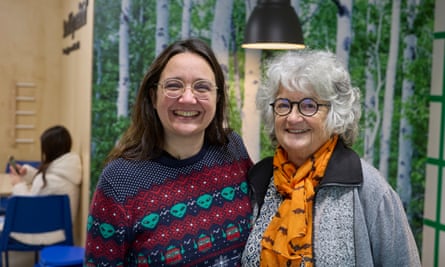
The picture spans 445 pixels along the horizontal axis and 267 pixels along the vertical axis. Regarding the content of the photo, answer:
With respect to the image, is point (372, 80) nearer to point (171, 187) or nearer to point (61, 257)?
point (61, 257)

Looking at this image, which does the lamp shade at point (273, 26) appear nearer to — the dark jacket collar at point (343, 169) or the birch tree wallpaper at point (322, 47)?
the birch tree wallpaper at point (322, 47)

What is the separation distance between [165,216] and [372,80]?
2.69m

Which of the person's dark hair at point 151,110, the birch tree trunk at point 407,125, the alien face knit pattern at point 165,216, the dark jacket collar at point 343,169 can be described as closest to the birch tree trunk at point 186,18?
the birch tree trunk at point 407,125

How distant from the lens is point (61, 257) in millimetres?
3172

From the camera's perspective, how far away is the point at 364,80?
3.78m

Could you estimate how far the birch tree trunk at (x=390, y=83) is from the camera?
3785mm

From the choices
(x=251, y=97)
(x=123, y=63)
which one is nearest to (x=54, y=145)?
(x=123, y=63)

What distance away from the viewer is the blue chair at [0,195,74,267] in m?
3.32

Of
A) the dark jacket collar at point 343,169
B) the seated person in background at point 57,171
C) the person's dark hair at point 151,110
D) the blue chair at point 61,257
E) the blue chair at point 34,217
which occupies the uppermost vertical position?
the person's dark hair at point 151,110

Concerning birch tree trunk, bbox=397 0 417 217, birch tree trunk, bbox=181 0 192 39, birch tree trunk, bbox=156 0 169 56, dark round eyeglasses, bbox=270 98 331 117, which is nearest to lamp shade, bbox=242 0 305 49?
birch tree trunk, bbox=181 0 192 39

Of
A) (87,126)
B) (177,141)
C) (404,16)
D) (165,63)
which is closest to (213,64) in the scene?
(165,63)

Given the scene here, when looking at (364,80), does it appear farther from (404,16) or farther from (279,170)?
(279,170)

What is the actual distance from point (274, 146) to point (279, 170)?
0.37 ft

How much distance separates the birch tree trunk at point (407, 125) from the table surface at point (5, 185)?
3.00 metres
